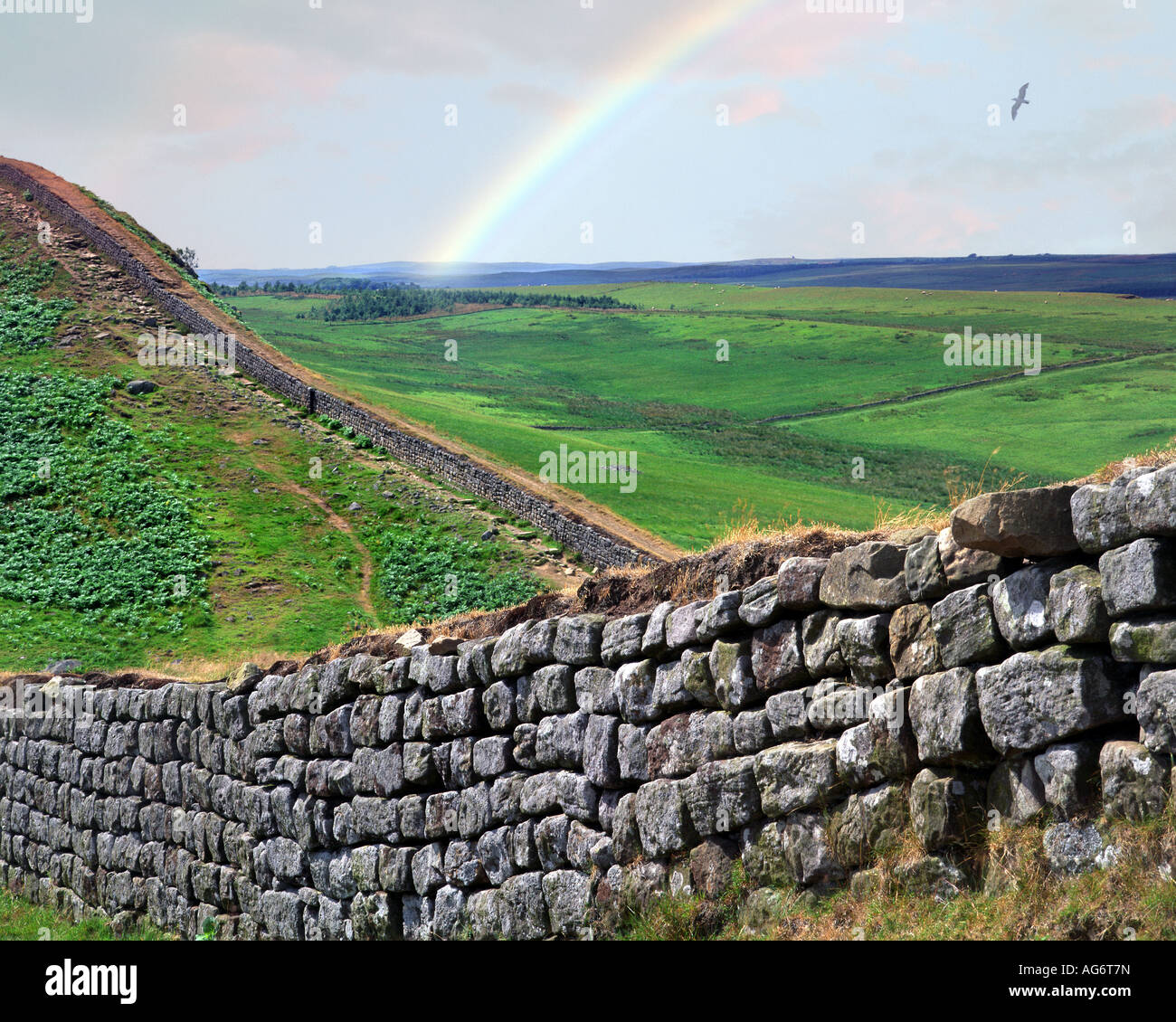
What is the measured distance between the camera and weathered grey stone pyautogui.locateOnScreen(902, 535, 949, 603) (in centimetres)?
692

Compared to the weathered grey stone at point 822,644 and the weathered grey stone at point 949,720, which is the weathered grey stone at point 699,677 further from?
the weathered grey stone at point 949,720

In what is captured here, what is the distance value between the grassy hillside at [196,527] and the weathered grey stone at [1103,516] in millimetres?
22647

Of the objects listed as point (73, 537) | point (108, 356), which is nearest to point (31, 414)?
point (108, 356)

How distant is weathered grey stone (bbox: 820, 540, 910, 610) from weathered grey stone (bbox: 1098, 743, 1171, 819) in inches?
62.4

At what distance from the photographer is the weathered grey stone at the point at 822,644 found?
7535mm

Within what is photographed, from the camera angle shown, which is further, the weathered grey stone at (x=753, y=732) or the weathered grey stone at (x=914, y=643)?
the weathered grey stone at (x=753, y=732)

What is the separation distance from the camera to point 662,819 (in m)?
8.46

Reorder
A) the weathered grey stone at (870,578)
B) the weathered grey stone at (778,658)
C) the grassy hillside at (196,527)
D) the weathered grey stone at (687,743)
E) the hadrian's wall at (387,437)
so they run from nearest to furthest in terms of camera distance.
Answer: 1. the weathered grey stone at (870,578)
2. the weathered grey stone at (778,658)
3. the weathered grey stone at (687,743)
4. the grassy hillside at (196,527)
5. the hadrian's wall at (387,437)

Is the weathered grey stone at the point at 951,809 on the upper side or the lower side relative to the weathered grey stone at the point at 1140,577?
lower

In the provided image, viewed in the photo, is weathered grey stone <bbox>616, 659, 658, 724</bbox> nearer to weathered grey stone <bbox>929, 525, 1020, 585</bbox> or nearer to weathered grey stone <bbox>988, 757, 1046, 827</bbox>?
weathered grey stone <bbox>929, 525, 1020, 585</bbox>

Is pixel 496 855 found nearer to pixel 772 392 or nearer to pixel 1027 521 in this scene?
pixel 1027 521

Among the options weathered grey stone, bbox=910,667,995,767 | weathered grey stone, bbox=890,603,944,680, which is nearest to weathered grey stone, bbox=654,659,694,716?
weathered grey stone, bbox=890,603,944,680

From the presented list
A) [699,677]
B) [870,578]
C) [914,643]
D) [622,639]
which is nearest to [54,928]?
[622,639]

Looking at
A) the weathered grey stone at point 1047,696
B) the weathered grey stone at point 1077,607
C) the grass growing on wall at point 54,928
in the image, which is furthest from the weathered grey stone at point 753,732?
the grass growing on wall at point 54,928
